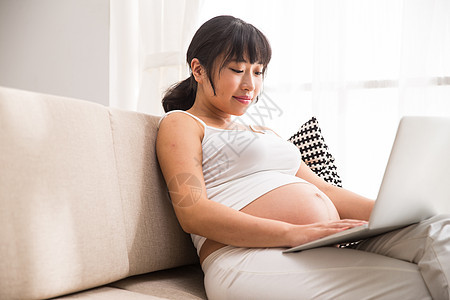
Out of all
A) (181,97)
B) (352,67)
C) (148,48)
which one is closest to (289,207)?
(181,97)

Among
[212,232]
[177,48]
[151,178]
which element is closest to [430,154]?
[212,232]

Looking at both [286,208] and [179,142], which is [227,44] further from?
[286,208]

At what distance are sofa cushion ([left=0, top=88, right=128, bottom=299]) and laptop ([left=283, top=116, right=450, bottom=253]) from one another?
0.43 metres

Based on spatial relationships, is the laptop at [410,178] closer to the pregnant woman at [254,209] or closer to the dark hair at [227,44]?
the pregnant woman at [254,209]

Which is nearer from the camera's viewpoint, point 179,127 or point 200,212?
point 200,212

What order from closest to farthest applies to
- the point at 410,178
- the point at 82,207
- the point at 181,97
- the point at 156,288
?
the point at 410,178 → the point at 82,207 → the point at 156,288 → the point at 181,97

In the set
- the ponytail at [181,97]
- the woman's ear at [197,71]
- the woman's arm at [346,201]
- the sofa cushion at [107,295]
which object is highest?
the woman's ear at [197,71]

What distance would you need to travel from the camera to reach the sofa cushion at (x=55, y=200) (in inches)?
33.2

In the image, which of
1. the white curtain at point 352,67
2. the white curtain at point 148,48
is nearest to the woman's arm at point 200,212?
the white curtain at point 352,67

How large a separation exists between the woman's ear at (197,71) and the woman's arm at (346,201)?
1.46 feet

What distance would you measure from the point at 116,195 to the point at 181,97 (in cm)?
57

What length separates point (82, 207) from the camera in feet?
3.21

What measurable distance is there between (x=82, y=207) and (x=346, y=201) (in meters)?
0.79

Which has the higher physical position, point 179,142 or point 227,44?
point 227,44
